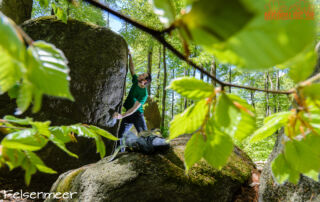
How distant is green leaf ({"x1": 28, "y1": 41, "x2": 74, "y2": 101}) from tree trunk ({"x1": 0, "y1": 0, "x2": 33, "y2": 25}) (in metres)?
4.30

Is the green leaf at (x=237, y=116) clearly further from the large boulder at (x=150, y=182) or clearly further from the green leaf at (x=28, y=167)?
the large boulder at (x=150, y=182)

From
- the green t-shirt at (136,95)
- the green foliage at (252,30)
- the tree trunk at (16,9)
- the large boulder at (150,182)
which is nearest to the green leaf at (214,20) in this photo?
the green foliage at (252,30)

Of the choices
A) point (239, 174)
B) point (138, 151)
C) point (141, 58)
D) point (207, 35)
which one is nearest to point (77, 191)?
point (138, 151)

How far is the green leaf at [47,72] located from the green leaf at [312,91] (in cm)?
28

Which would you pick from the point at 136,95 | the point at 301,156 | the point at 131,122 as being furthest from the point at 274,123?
the point at 131,122

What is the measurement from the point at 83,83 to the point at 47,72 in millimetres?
3300

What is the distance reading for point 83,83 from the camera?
3227 mm

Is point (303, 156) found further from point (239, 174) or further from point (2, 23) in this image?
point (239, 174)

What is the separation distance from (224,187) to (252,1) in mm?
2167

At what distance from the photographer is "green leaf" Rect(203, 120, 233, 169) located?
27cm

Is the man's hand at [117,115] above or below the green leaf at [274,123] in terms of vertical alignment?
below

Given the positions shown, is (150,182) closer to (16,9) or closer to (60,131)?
(60,131)

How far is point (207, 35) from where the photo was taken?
143 millimetres

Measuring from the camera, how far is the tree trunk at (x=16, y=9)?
3.25 metres
